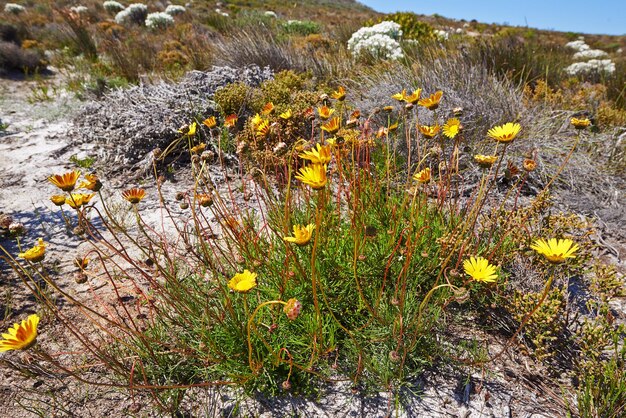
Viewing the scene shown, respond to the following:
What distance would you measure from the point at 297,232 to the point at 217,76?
4063 mm

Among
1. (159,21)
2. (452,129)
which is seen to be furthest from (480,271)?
(159,21)

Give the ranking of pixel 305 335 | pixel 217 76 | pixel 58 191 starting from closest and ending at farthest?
pixel 305 335
pixel 58 191
pixel 217 76

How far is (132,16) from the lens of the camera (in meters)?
14.7

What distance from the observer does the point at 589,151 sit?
3855 millimetres

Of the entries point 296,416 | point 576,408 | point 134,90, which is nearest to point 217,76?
point 134,90

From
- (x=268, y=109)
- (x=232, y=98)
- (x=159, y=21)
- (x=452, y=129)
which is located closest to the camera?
(x=452, y=129)

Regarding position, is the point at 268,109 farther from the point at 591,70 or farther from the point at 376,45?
the point at 591,70

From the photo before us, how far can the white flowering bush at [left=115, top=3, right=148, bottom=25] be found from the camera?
1431 cm

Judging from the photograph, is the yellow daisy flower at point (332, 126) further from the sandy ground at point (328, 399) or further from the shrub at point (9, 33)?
the shrub at point (9, 33)

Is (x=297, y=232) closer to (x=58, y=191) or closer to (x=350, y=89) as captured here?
(x=58, y=191)

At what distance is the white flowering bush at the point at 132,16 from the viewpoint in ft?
47.0

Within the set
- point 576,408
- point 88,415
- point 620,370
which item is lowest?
point 88,415

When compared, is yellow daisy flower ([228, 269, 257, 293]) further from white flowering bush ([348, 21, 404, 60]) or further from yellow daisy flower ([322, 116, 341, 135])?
white flowering bush ([348, 21, 404, 60])

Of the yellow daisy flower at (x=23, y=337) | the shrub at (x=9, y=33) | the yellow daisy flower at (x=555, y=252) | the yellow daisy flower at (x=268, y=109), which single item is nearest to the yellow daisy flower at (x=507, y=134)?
the yellow daisy flower at (x=555, y=252)
